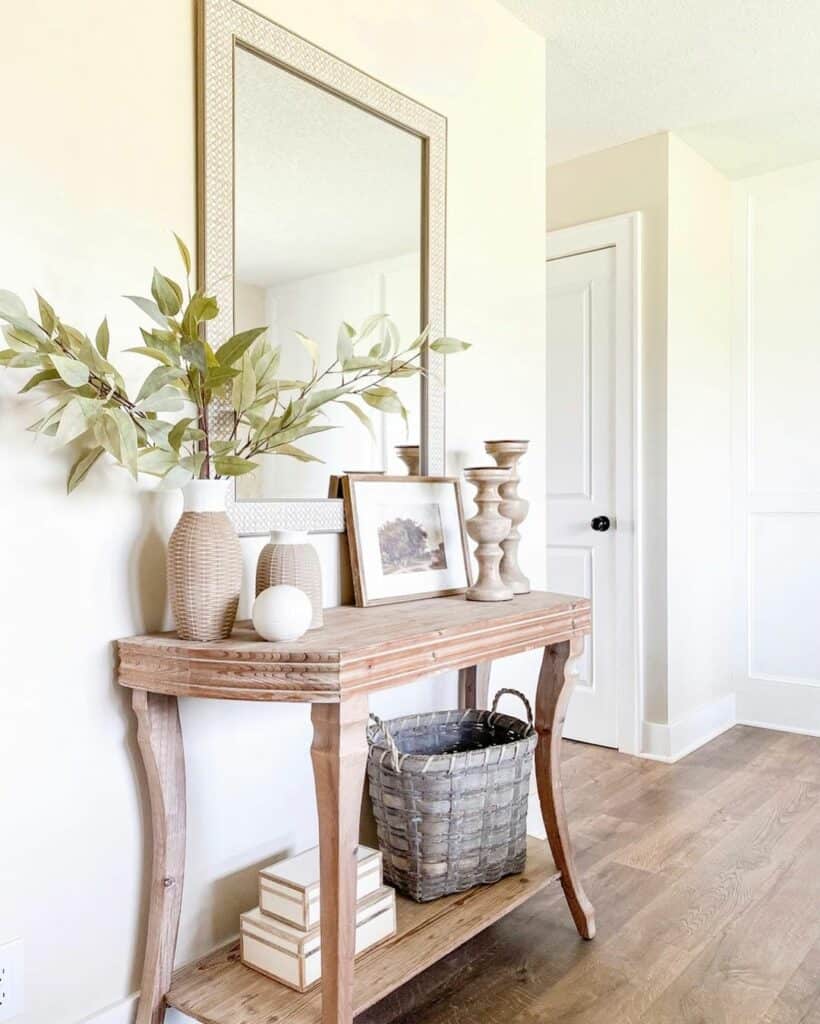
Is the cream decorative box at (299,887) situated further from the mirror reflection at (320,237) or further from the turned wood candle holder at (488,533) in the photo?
the mirror reflection at (320,237)

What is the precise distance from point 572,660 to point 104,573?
104 centimetres

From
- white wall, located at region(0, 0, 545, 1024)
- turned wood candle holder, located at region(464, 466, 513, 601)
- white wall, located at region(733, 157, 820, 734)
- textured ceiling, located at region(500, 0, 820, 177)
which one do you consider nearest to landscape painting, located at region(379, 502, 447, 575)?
turned wood candle holder, located at region(464, 466, 513, 601)

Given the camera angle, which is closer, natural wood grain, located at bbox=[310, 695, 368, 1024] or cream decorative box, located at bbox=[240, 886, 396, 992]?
natural wood grain, located at bbox=[310, 695, 368, 1024]

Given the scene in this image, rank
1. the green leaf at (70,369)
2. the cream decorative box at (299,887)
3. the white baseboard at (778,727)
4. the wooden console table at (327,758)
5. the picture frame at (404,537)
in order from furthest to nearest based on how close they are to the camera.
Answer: the white baseboard at (778,727), the picture frame at (404,537), the cream decorative box at (299,887), the wooden console table at (327,758), the green leaf at (70,369)

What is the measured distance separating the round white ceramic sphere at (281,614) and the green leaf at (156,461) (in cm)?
26

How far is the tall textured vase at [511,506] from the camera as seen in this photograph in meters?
2.02

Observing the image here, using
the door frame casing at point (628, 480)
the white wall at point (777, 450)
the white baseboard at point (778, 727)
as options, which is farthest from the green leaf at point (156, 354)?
the white baseboard at point (778, 727)

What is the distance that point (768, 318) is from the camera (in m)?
3.69

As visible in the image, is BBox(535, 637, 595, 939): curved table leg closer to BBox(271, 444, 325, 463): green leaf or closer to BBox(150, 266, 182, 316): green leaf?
BBox(271, 444, 325, 463): green leaf

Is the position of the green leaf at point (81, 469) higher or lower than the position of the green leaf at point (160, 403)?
lower

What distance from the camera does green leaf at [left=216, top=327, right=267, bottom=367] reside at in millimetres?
1379

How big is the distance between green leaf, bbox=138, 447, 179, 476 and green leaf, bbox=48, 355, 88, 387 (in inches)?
7.0

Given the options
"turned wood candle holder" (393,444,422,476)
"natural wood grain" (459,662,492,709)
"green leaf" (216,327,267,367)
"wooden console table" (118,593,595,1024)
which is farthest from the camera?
"natural wood grain" (459,662,492,709)

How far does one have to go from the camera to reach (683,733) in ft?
11.0
